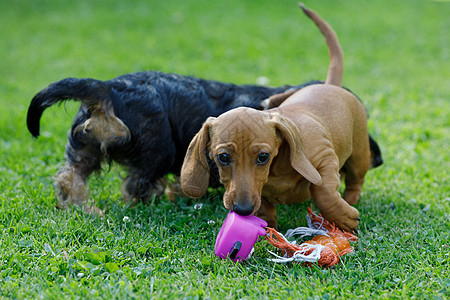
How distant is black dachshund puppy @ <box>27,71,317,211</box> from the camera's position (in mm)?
3854

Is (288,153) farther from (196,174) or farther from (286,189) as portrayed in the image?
Result: (196,174)

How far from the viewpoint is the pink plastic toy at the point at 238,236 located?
Answer: 3.12 meters

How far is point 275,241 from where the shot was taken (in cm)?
326

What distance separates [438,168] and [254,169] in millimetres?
2720

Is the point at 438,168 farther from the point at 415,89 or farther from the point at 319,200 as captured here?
the point at 415,89

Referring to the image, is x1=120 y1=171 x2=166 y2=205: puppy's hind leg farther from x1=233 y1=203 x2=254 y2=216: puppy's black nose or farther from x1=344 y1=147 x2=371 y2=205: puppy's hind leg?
x1=344 y1=147 x2=371 y2=205: puppy's hind leg

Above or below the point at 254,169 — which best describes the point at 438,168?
below

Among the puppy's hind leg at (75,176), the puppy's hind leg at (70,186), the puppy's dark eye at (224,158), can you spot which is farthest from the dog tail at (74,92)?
the puppy's dark eye at (224,158)

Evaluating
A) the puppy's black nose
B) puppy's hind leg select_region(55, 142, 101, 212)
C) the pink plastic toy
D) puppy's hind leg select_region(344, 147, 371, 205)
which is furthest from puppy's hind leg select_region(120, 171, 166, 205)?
puppy's hind leg select_region(344, 147, 371, 205)

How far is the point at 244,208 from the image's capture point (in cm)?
302

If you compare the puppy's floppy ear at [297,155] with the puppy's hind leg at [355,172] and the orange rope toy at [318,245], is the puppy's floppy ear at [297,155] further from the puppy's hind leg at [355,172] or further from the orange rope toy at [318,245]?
the puppy's hind leg at [355,172]

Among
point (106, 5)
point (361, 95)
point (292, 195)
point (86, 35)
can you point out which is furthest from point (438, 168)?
point (106, 5)

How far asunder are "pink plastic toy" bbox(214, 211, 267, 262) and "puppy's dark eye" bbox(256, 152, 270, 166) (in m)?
0.34

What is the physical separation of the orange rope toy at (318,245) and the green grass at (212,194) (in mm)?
68
